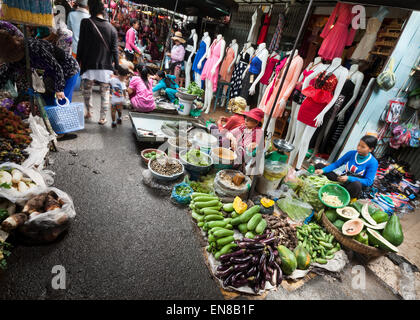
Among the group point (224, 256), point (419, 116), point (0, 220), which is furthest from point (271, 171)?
point (419, 116)

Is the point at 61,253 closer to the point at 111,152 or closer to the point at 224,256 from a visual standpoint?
the point at 224,256

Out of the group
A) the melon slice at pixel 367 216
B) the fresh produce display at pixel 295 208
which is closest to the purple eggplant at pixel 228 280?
the fresh produce display at pixel 295 208

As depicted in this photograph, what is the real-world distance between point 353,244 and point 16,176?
4324mm

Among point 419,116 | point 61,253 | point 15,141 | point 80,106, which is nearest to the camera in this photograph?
point 61,253

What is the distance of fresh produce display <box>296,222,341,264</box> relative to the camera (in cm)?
280

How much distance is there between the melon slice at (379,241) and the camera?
2.66 metres

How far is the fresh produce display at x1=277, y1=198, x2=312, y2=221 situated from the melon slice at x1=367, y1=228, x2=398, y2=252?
838 millimetres

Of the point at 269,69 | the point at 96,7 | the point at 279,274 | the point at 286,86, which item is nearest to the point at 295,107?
the point at 286,86

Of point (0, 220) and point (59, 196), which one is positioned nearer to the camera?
point (0, 220)

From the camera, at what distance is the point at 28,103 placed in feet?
12.0

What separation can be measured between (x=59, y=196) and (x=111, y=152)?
1.83m

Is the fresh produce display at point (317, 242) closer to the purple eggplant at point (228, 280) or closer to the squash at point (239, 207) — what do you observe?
the squash at point (239, 207)

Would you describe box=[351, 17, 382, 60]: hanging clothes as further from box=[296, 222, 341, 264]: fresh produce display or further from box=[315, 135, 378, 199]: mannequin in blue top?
box=[296, 222, 341, 264]: fresh produce display

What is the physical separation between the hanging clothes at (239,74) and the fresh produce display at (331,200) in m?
4.78
